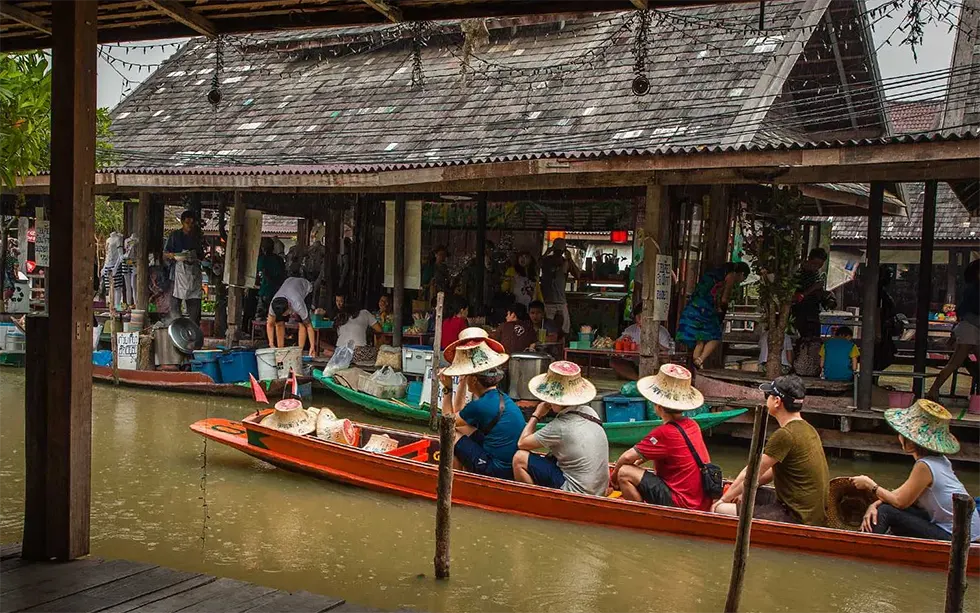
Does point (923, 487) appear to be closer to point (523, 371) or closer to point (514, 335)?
point (523, 371)

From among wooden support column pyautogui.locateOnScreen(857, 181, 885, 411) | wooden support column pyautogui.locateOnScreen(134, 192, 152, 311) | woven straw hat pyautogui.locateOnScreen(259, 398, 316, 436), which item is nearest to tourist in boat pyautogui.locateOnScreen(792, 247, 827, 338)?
wooden support column pyautogui.locateOnScreen(857, 181, 885, 411)

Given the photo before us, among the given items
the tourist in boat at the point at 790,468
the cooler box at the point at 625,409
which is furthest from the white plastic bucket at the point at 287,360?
the tourist in boat at the point at 790,468

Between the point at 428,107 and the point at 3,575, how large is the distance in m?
12.8

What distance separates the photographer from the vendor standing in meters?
15.0

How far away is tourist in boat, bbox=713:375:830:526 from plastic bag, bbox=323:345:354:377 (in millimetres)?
7116

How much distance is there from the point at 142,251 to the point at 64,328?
38.0 feet

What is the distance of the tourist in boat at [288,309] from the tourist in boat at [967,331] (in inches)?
337

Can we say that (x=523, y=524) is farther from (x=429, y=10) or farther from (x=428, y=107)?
(x=428, y=107)

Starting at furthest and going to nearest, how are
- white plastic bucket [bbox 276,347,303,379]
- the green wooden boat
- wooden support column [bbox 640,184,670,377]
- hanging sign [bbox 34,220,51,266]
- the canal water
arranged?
hanging sign [bbox 34,220,51,266]
white plastic bucket [bbox 276,347,303,379]
wooden support column [bbox 640,184,670,377]
the green wooden boat
the canal water

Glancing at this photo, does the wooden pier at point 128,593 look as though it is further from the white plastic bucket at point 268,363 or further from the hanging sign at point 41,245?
the hanging sign at point 41,245

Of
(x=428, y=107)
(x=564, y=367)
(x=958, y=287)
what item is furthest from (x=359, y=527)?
(x=958, y=287)

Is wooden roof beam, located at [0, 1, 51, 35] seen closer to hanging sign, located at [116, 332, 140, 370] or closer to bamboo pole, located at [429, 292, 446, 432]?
bamboo pole, located at [429, 292, 446, 432]

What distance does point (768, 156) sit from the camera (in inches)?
367

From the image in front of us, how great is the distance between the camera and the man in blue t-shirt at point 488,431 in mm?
7961
